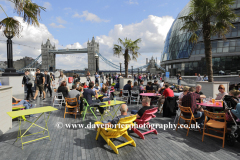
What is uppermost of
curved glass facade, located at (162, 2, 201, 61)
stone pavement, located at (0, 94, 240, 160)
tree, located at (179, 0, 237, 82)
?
curved glass facade, located at (162, 2, 201, 61)

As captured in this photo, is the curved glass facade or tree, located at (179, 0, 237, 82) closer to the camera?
tree, located at (179, 0, 237, 82)

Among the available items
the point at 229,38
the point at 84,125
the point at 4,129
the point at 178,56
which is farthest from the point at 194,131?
the point at 178,56

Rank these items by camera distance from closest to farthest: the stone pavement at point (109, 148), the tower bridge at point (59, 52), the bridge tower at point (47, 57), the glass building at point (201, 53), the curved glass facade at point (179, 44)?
the stone pavement at point (109, 148), the glass building at point (201, 53), the curved glass facade at point (179, 44), the tower bridge at point (59, 52), the bridge tower at point (47, 57)

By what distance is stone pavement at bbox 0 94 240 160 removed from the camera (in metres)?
3.44

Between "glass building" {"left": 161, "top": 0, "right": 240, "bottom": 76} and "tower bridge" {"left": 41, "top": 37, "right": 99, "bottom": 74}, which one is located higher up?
"tower bridge" {"left": 41, "top": 37, "right": 99, "bottom": 74}

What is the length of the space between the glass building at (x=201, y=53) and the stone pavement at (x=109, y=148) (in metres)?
21.5

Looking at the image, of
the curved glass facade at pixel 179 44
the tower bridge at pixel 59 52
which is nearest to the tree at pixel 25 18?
the curved glass facade at pixel 179 44

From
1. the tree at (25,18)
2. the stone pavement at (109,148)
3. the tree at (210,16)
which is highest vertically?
the tree at (210,16)

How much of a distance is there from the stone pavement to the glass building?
21.5 m

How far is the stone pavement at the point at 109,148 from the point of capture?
344cm

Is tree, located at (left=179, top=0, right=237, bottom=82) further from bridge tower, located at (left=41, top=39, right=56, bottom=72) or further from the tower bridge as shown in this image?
bridge tower, located at (left=41, top=39, right=56, bottom=72)

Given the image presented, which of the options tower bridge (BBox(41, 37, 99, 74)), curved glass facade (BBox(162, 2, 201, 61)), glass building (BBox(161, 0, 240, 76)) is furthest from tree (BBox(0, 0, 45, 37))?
tower bridge (BBox(41, 37, 99, 74))

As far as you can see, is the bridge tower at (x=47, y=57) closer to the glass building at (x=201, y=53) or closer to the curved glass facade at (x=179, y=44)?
the curved glass facade at (x=179, y=44)

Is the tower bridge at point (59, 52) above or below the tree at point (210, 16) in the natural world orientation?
above
